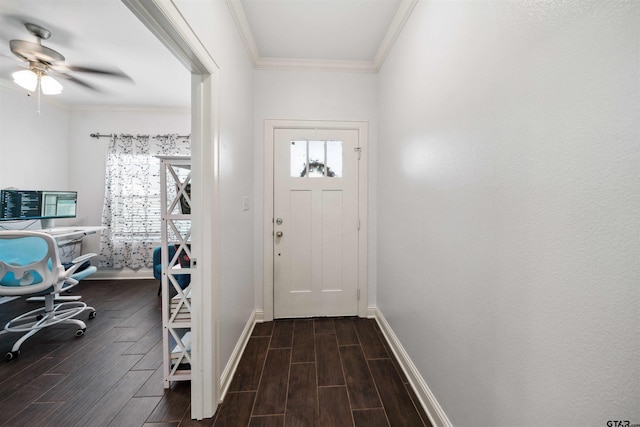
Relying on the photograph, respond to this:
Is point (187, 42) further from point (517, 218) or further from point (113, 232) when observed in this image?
point (113, 232)

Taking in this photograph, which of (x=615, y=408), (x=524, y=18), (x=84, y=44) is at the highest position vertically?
(x=84, y=44)

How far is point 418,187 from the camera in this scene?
159 centimetres

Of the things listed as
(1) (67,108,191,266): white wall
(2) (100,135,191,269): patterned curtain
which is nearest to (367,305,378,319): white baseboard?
(2) (100,135,191,269): patterned curtain

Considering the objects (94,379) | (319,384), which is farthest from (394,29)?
(94,379)

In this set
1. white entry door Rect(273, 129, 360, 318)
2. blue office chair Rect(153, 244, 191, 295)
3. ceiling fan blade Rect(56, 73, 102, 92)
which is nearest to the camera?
blue office chair Rect(153, 244, 191, 295)

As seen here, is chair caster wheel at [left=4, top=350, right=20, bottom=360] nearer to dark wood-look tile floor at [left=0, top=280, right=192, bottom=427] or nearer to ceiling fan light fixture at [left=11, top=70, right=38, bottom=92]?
dark wood-look tile floor at [left=0, top=280, right=192, bottom=427]

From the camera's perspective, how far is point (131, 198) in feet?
12.5

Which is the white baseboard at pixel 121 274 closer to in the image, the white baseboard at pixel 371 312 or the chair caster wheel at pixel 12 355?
the chair caster wheel at pixel 12 355

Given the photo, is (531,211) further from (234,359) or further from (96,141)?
(96,141)

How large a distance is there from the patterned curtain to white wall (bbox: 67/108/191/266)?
157 mm

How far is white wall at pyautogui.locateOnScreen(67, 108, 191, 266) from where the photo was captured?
377 cm

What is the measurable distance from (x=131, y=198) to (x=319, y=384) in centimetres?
402

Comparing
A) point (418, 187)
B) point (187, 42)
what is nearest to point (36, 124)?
point (187, 42)

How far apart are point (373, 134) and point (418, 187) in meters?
1.17
